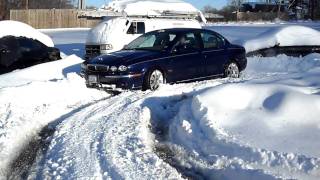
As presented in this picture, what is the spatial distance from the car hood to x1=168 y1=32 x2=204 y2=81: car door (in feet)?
1.44

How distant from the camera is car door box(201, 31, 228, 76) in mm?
14078

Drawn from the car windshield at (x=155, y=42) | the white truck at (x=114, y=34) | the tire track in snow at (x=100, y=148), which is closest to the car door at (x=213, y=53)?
the car windshield at (x=155, y=42)

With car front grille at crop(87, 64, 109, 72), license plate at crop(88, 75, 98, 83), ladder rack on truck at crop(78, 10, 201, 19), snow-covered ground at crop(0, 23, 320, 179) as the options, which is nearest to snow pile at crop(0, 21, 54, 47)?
ladder rack on truck at crop(78, 10, 201, 19)

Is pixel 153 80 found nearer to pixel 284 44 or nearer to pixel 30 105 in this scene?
pixel 30 105

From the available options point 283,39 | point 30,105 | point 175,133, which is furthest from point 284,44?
point 175,133

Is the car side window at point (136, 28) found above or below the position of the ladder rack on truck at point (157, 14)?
below

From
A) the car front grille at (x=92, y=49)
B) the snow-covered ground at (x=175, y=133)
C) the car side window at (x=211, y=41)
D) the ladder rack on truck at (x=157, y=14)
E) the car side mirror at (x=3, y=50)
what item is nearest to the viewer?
the snow-covered ground at (x=175, y=133)

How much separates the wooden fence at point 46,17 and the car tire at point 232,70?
36112 millimetres

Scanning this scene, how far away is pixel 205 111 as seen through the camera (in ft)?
27.6

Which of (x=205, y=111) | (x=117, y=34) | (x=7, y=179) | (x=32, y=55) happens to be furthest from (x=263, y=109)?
(x=117, y=34)

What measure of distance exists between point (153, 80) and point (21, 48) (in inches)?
233

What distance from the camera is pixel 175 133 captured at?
8398mm

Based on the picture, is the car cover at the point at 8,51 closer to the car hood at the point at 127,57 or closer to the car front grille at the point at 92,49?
the car front grille at the point at 92,49

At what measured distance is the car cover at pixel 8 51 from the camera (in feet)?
54.0
